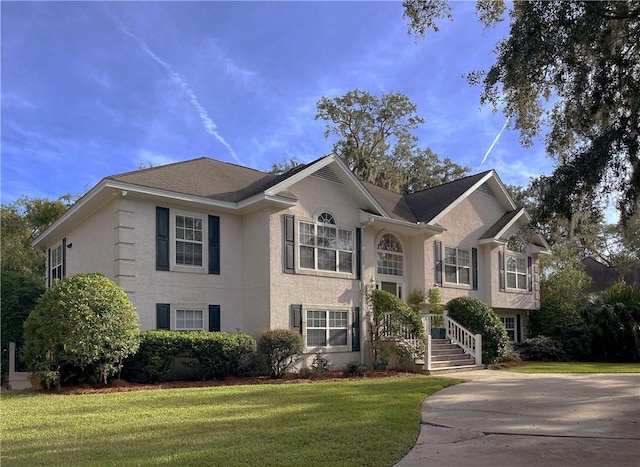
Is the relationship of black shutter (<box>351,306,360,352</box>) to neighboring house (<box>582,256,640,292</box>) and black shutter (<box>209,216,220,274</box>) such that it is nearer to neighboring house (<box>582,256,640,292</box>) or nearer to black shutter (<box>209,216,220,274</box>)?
black shutter (<box>209,216,220,274</box>)

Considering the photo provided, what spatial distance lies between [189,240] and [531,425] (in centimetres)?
1068

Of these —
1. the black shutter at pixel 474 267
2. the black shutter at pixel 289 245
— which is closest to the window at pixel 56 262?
the black shutter at pixel 289 245

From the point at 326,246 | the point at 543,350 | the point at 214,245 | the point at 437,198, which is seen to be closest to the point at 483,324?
the point at 543,350

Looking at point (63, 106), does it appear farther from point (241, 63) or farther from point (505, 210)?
point (505, 210)

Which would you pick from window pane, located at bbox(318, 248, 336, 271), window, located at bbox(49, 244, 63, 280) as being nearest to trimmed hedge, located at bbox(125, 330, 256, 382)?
window pane, located at bbox(318, 248, 336, 271)

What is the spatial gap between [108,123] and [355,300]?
30.4ft

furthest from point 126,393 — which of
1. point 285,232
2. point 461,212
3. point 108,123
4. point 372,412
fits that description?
point 461,212

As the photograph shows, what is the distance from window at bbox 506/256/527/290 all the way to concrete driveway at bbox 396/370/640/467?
11.2m

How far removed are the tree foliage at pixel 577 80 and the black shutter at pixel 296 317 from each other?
8.22 metres

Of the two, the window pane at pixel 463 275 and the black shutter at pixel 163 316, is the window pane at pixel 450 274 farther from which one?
the black shutter at pixel 163 316

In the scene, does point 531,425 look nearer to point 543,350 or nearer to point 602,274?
point 543,350

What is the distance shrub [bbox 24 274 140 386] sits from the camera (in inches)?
462

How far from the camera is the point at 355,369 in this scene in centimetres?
1639

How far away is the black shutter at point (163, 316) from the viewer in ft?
49.3
